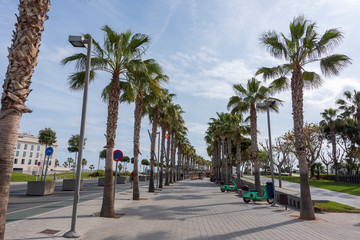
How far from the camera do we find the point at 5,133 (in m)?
4.64

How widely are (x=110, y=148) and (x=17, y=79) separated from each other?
6.28 meters

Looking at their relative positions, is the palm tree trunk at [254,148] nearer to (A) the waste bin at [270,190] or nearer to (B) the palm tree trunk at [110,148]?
(A) the waste bin at [270,190]

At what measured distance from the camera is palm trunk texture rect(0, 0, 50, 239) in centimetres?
452

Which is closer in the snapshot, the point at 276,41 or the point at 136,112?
the point at 276,41

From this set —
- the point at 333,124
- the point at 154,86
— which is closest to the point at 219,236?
the point at 154,86

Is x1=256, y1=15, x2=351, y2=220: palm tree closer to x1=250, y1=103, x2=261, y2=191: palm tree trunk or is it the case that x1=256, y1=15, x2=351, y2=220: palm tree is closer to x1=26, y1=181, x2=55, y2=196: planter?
x1=250, y1=103, x2=261, y2=191: palm tree trunk

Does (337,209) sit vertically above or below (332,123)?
below

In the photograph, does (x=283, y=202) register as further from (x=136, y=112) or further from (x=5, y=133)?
(x=5, y=133)

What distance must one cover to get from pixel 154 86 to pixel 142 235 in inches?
293

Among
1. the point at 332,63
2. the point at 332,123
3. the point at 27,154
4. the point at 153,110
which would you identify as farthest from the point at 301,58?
the point at 27,154

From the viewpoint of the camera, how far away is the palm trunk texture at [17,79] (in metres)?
4.52

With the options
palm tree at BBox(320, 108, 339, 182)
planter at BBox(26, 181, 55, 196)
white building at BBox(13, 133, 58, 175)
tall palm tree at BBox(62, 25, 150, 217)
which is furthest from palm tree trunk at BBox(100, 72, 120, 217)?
white building at BBox(13, 133, 58, 175)

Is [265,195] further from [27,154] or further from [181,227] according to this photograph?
[27,154]

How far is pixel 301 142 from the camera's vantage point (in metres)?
12.2
